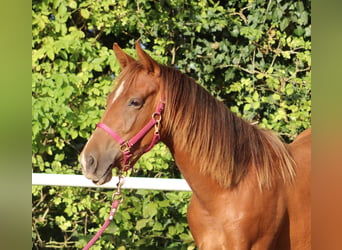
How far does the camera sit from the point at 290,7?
420 cm

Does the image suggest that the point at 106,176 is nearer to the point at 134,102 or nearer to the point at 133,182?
the point at 134,102

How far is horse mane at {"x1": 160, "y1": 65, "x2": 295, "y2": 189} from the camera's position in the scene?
6.66 feet

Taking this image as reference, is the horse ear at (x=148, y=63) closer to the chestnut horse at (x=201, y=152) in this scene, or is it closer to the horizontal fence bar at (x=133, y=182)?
the chestnut horse at (x=201, y=152)

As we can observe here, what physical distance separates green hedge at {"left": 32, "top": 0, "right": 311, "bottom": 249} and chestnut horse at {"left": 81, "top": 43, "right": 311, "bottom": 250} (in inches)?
66.1

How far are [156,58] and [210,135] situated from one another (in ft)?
6.68

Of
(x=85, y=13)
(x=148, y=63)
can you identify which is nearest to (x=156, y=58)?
(x=85, y=13)

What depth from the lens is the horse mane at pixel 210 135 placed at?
2029 millimetres

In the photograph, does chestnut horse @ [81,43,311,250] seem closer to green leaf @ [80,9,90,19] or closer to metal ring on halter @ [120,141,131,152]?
metal ring on halter @ [120,141,131,152]

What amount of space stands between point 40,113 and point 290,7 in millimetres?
2308

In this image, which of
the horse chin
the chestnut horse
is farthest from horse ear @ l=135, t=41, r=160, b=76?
Result: the horse chin

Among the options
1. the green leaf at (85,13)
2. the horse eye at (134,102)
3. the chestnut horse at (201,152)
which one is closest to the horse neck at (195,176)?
the chestnut horse at (201,152)
